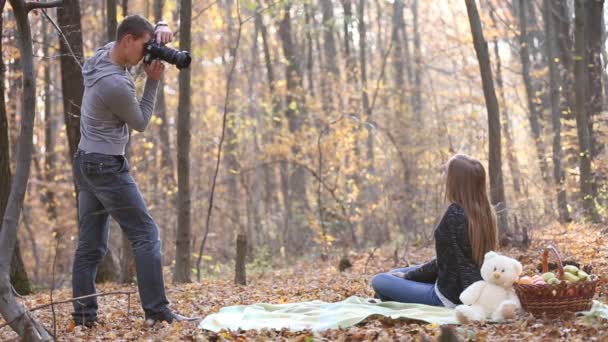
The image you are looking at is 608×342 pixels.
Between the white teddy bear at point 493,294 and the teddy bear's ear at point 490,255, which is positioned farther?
the teddy bear's ear at point 490,255

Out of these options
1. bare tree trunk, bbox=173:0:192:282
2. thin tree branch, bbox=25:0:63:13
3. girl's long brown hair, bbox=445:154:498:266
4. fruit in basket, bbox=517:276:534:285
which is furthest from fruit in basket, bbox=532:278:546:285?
bare tree trunk, bbox=173:0:192:282

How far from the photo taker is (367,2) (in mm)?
28234

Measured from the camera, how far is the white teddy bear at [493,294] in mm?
4594

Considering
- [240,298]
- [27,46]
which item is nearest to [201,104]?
[240,298]

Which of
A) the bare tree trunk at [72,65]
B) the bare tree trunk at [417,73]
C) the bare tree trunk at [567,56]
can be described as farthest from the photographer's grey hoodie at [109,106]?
the bare tree trunk at [417,73]

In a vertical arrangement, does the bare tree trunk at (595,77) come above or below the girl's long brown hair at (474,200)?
above

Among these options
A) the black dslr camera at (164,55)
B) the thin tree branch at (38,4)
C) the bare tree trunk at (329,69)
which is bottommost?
the black dslr camera at (164,55)

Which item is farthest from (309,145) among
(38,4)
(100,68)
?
(38,4)

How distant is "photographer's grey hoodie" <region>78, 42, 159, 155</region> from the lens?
487cm

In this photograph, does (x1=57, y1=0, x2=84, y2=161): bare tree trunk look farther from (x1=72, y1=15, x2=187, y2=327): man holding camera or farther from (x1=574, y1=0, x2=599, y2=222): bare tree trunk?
(x1=574, y1=0, x2=599, y2=222): bare tree trunk

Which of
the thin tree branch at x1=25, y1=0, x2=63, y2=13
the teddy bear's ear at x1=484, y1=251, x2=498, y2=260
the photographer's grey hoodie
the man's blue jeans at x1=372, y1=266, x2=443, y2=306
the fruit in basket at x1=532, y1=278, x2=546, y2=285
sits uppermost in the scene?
the thin tree branch at x1=25, y1=0, x2=63, y2=13

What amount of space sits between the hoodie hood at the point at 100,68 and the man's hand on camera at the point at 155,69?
166 millimetres

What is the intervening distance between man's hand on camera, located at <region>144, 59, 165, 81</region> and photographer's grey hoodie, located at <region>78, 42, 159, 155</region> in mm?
42

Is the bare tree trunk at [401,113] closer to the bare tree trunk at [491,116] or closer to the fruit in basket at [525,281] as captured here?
the bare tree trunk at [491,116]
